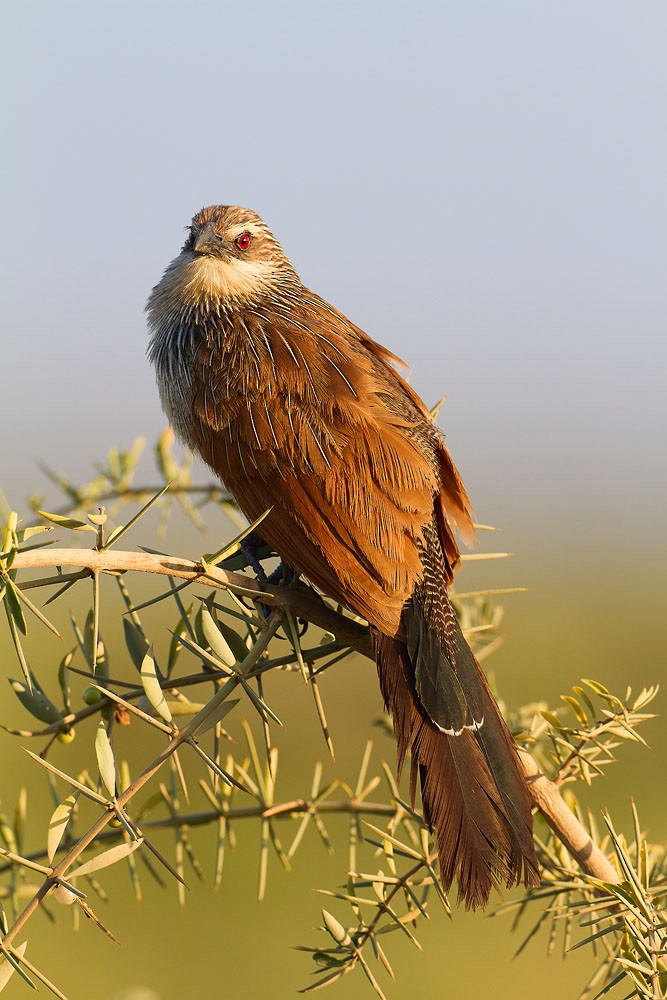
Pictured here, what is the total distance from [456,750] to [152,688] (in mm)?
565

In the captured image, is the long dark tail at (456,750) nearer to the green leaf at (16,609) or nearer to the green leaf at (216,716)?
the green leaf at (216,716)

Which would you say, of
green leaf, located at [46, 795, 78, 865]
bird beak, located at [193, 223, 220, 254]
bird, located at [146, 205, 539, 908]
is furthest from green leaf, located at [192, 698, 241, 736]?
bird beak, located at [193, 223, 220, 254]

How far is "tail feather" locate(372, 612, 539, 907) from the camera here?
124 centimetres

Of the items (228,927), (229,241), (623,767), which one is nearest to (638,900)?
(229,241)

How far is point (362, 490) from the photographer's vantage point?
66.0 inches

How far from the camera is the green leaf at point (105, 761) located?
2.95 ft

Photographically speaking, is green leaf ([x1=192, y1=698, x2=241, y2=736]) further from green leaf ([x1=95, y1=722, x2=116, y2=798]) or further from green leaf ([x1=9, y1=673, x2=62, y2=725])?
green leaf ([x1=9, y1=673, x2=62, y2=725])

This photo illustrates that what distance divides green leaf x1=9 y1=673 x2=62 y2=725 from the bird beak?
1.35 metres

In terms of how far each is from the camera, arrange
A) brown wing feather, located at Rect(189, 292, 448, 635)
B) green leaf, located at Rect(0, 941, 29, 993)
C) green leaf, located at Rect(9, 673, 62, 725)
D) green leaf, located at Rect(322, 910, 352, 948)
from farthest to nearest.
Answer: brown wing feather, located at Rect(189, 292, 448, 635) → green leaf, located at Rect(9, 673, 62, 725) → green leaf, located at Rect(322, 910, 352, 948) → green leaf, located at Rect(0, 941, 29, 993)

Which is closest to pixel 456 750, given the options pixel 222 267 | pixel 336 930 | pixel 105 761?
pixel 336 930

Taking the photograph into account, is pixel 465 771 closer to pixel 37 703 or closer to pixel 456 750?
pixel 456 750

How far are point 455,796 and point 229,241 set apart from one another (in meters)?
1.52

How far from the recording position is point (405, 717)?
1.43m

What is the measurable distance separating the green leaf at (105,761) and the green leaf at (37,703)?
247mm
